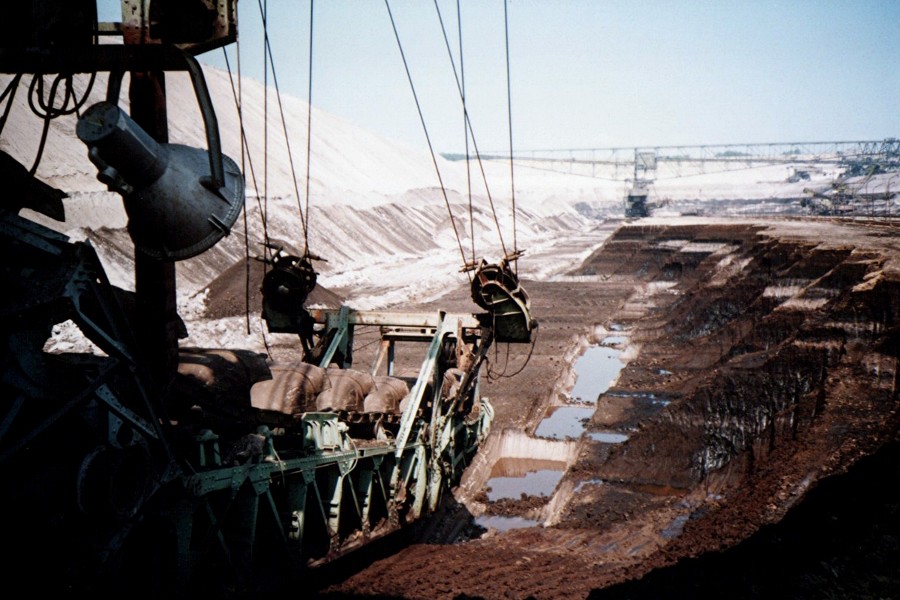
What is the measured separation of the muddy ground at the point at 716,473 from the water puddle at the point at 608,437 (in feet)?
0.57

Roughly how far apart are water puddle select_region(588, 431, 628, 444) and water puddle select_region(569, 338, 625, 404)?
10.5 ft

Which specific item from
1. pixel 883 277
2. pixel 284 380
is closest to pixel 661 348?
pixel 883 277

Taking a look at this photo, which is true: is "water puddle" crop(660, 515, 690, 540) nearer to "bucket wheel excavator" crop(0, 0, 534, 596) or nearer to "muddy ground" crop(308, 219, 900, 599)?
"muddy ground" crop(308, 219, 900, 599)

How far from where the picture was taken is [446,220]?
61.3 m

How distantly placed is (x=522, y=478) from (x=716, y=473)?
3246 millimetres

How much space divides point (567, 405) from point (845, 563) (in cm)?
1203

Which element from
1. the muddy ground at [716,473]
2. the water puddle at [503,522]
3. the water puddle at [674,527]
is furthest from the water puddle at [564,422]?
the water puddle at [674,527]

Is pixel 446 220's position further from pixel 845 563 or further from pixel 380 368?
pixel 845 563

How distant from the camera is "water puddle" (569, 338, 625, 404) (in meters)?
18.8

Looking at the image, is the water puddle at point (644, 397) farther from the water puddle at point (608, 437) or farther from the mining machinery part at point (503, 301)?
the mining machinery part at point (503, 301)

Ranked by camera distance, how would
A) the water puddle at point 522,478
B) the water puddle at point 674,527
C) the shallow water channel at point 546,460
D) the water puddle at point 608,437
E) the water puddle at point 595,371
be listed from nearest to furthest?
the water puddle at point 674,527, the shallow water channel at point 546,460, the water puddle at point 522,478, the water puddle at point 608,437, the water puddle at point 595,371

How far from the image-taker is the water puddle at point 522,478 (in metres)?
12.1

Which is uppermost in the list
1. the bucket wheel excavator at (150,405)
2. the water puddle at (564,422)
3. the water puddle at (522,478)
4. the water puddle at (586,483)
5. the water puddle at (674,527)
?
the bucket wheel excavator at (150,405)

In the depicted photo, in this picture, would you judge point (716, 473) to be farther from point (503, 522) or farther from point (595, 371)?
point (595, 371)
